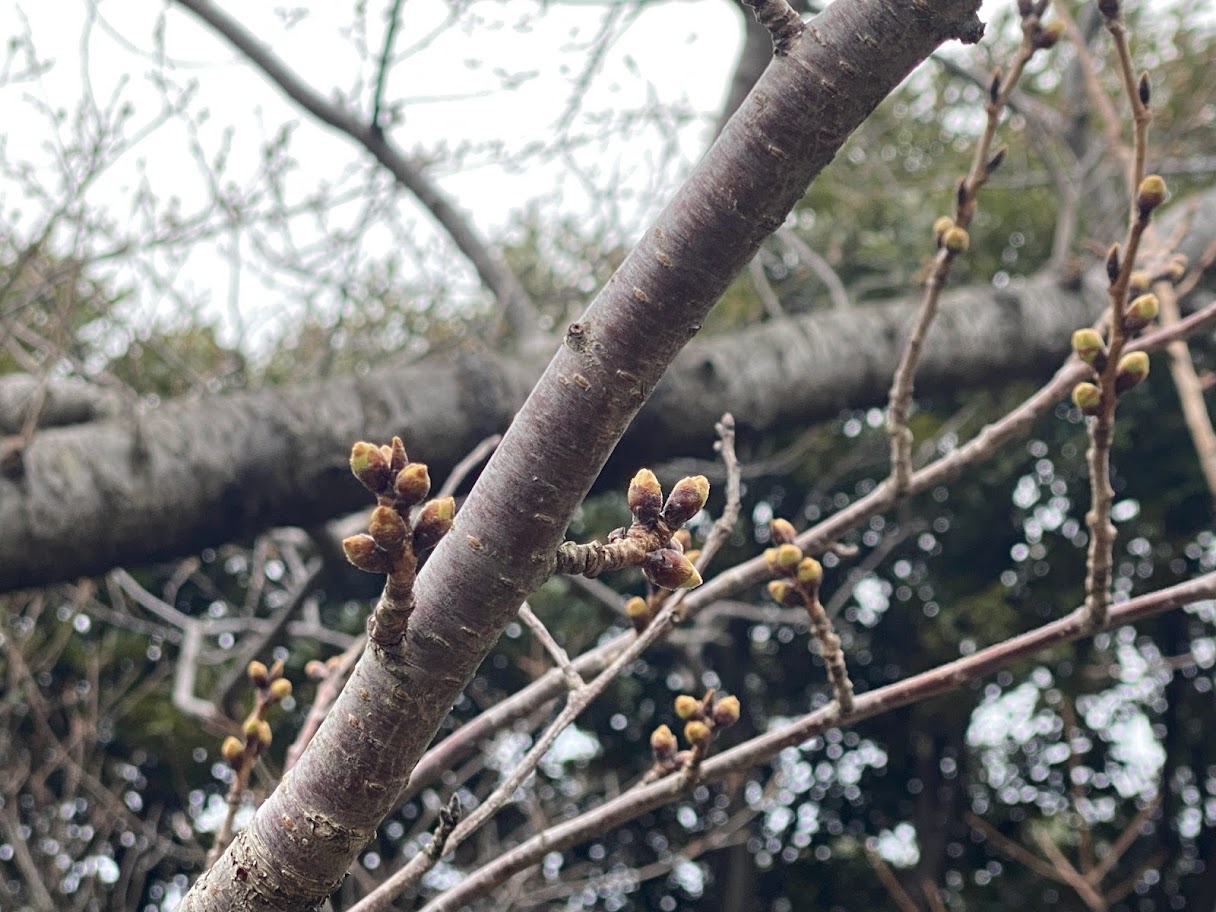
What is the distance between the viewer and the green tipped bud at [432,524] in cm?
56

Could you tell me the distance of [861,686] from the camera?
16.8 ft

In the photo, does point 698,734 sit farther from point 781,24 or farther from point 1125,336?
point 781,24

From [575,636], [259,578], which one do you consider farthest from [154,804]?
[575,636]

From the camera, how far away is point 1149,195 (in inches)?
37.3

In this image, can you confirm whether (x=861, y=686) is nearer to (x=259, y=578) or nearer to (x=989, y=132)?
(x=259, y=578)

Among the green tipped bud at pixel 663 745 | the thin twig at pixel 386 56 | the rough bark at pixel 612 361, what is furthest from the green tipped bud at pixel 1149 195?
the thin twig at pixel 386 56

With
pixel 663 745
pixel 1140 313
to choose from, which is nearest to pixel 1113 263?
pixel 1140 313

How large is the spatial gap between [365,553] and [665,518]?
0.20 m

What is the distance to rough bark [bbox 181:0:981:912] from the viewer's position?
0.64m

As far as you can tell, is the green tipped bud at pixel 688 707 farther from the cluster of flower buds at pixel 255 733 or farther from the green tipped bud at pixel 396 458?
the green tipped bud at pixel 396 458

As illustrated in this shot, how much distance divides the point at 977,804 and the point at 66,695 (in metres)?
3.92

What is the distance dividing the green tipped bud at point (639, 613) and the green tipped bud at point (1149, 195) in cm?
58

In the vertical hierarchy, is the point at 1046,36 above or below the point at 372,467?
above

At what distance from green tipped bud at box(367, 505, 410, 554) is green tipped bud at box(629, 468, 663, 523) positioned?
6.4 inches
